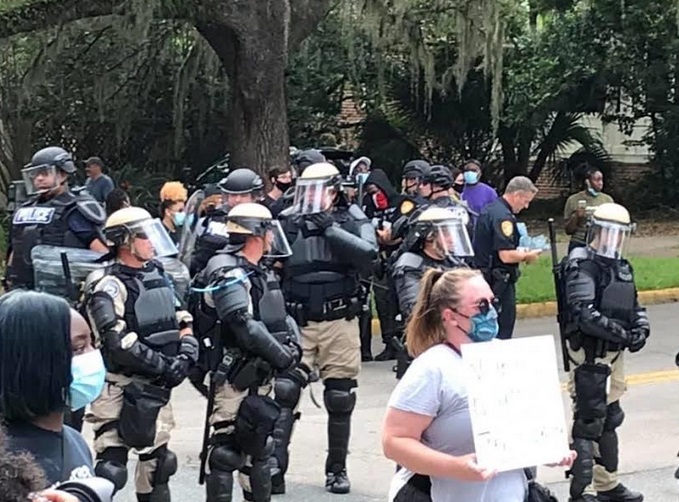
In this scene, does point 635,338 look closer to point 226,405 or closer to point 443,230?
point 443,230

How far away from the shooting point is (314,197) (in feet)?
23.1

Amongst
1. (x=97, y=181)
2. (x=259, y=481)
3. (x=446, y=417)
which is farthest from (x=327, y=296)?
(x=97, y=181)

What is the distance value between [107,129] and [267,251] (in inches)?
605

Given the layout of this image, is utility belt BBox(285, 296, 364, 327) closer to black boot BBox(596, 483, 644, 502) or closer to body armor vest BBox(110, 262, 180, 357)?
body armor vest BBox(110, 262, 180, 357)

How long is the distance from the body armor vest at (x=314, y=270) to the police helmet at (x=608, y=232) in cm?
149

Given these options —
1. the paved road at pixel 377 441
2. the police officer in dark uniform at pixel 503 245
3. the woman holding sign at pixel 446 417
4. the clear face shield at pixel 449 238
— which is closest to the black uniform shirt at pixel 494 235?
the police officer in dark uniform at pixel 503 245

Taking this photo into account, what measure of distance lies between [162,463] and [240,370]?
63 cm

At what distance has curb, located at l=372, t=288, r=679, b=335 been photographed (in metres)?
13.0

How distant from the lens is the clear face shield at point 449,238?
22.3 ft

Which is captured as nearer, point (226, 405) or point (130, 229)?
point (130, 229)

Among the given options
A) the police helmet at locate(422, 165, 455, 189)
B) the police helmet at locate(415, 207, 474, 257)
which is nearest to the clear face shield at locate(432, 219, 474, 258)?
the police helmet at locate(415, 207, 474, 257)

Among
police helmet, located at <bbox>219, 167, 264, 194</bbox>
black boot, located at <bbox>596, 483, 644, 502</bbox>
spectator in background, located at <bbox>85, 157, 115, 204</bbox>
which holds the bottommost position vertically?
black boot, located at <bbox>596, 483, 644, 502</bbox>

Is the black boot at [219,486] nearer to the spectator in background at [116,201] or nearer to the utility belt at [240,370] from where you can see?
the utility belt at [240,370]

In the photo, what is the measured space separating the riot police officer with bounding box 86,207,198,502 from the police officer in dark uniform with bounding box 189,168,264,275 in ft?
3.37
